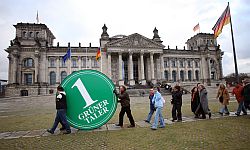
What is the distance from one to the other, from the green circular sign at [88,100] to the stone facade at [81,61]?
4379 centimetres

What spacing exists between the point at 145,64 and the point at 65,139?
54.4 meters

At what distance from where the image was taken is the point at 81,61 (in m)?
56.2

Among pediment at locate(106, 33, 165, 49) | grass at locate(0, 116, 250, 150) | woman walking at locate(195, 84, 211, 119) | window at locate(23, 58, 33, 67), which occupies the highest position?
pediment at locate(106, 33, 165, 49)

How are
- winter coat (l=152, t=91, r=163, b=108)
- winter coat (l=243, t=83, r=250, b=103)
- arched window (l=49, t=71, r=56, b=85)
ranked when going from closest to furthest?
winter coat (l=152, t=91, r=163, b=108) → winter coat (l=243, t=83, r=250, b=103) → arched window (l=49, t=71, r=56, b=85)

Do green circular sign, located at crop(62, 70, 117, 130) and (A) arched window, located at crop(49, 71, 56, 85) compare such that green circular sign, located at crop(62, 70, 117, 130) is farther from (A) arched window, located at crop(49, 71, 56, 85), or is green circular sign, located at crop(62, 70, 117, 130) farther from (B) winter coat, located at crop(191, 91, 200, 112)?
(A) arched window, located at crop(49, 71, 56, 85)

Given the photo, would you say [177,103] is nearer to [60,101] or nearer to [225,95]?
[225,95]

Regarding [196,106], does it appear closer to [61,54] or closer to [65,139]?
[65,139]

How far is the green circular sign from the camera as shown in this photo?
7.25m

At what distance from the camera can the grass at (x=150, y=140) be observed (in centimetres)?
543

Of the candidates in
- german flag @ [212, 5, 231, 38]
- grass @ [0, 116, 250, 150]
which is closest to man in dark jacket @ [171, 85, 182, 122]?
grass @ [0, 116, 250, 150]

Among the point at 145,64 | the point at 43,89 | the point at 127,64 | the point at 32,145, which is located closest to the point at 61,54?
the point at 43,89

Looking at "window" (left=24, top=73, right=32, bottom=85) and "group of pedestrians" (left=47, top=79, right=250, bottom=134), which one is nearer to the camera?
"group of pedestrians" (left=47, top=79, right=250, bottom=134)

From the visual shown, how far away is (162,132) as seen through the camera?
7156 millimetres

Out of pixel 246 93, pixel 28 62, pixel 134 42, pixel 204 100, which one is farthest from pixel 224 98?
pixel 28 62
